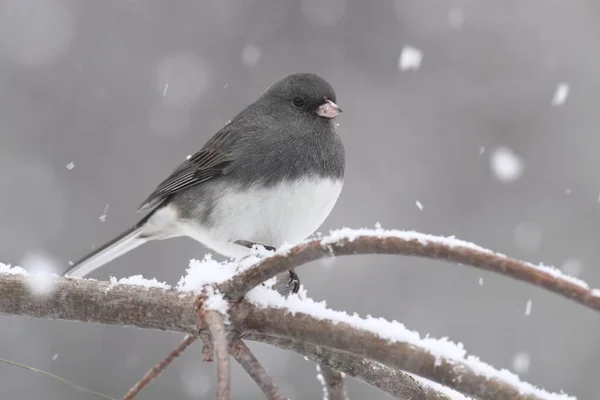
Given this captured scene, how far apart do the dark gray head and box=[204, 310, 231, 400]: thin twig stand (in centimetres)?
147

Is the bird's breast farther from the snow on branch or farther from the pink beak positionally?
the snow on branch

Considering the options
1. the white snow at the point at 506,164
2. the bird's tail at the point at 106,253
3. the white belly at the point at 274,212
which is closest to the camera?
the white belly at the point at 274,212

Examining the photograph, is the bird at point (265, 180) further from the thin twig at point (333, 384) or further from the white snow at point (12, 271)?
the white snow at point (12, 271)

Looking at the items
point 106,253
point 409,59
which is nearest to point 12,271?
point 106,253

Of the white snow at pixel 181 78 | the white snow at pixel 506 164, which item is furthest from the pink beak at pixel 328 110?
the white snow at pixel 181 78

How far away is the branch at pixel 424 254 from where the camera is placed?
2.21 feet

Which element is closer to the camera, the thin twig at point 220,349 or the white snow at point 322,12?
the thin twig at point 220,349

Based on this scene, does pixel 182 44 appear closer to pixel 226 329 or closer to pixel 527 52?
pixel 527 52

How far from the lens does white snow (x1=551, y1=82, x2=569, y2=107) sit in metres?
5.21

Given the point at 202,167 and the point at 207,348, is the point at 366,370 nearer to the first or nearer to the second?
the point at 207,348

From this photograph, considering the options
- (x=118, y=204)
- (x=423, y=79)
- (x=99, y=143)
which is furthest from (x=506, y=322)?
(x=99, y=143)

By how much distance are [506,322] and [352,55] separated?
84.9 inches

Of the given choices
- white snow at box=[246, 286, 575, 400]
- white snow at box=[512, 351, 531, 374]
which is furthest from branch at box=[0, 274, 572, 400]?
white snow at box=[512, 351, 531, 374]

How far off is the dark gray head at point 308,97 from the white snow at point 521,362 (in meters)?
2.51
